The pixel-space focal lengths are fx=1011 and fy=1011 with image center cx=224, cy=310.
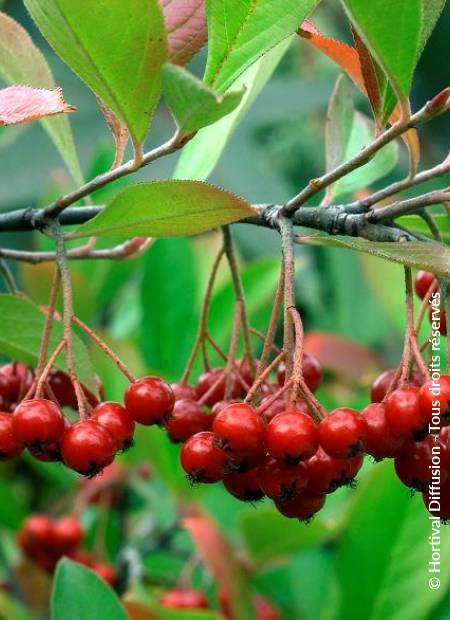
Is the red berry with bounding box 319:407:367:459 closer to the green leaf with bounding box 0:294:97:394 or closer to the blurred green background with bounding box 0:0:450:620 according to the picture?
the green leaf with bounding box 0:294:97:394

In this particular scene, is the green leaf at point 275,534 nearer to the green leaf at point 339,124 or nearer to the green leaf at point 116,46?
the green leaf at point 339,124

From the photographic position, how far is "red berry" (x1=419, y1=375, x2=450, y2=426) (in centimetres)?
115

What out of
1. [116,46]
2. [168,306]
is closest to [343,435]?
[116,46]

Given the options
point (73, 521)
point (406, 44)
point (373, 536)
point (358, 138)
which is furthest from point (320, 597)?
point (406, 44)

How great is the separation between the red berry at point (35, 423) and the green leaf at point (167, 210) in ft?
0.74

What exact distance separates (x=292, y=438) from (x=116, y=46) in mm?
479

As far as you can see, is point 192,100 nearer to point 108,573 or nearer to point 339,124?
point 339,124

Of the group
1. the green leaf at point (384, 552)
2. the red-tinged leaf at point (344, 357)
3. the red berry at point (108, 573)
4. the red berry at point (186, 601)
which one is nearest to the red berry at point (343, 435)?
the green leaf at point (384, 552)

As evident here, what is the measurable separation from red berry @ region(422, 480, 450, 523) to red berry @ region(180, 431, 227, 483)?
0.26 m

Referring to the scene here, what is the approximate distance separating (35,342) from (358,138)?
76 cm

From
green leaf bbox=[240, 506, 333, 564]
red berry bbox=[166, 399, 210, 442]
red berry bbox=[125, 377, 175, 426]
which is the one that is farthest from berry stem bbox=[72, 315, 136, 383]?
green leaf bbox=[240, 506, 333, 564]

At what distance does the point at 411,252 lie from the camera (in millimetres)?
1133

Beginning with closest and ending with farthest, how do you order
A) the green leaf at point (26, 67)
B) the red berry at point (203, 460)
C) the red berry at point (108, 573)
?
the red berry at point (203, 460) < the green leaf at point (26, 67) < the red berry at point (108, 573)

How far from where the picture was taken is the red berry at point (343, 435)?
1.15m
